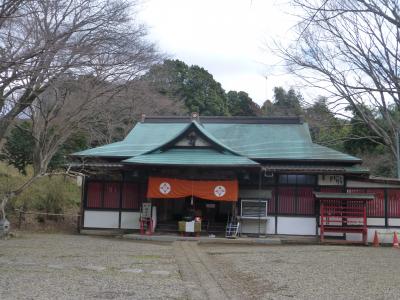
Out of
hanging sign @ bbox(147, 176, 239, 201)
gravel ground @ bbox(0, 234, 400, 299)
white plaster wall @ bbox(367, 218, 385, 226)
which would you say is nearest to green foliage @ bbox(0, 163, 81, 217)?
hanging sign @ bbox(147, 176, 239, 201)

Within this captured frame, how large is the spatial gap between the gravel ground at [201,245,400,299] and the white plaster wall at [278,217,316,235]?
3.58m

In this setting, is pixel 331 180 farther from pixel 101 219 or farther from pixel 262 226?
pixel 101 219

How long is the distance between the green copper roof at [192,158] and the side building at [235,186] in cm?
4

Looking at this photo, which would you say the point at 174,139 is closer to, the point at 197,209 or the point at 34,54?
the point at 197,209

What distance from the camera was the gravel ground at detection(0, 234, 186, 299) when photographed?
823 cm

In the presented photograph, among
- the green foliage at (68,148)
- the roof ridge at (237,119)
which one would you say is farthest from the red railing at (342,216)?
the green foliage at (68,148)

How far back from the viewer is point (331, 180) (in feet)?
66.2

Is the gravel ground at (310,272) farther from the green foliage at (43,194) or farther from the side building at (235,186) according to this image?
the green foliage at (43,194)

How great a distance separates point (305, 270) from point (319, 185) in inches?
364

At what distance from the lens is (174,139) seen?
67.9ft

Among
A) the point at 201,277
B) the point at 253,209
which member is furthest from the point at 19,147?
the point at 201,277

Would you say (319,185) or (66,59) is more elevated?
(66,59)

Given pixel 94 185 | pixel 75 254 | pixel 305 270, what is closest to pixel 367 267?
pixel 305 270

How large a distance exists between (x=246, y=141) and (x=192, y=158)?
4.43 meters
